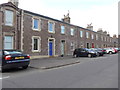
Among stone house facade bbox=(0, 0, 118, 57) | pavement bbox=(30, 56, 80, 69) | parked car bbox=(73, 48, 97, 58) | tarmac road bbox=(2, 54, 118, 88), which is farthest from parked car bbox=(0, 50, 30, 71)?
parked car bbox=(73, 48, 97, 58)

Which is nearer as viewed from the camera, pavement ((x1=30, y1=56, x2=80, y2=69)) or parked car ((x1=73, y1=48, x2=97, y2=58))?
pavement ((x1=30, y1=56, x2=80, y2=69))

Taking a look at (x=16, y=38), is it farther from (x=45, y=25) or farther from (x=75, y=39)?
(x=75, y=39)

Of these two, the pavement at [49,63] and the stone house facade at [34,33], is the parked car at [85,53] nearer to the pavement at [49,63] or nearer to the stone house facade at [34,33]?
the stone house facade at [34,33]

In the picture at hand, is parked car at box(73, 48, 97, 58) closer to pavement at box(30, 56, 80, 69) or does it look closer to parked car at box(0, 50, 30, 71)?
pavement at box(30, 56, 80, 69)

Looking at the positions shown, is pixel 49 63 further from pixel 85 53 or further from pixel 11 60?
pixel 85 53

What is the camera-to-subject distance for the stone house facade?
48.5 ft

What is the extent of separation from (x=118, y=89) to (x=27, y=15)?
14766mm

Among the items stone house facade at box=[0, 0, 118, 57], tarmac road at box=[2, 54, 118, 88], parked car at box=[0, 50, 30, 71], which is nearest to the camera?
tarmac road at box=[2, 54, 118, 88]

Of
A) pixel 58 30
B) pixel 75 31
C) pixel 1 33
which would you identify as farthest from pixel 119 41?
pixel 1 33

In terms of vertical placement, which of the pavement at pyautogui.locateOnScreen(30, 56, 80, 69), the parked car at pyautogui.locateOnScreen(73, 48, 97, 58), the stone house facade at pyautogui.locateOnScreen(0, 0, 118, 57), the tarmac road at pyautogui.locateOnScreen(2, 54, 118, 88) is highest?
the stone house facade at pyautogui.locateOnScreen(0, 0, 118, 57)

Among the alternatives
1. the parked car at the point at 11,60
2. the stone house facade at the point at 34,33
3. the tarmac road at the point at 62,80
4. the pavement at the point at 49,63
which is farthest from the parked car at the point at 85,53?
the parked car at the point at 11,60

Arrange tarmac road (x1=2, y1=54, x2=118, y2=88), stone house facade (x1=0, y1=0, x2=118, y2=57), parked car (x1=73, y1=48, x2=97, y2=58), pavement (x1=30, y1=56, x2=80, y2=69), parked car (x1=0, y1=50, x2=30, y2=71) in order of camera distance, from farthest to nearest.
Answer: parked car (x1=73, y1=48, x2=97, y2=58)
stone house facade (x1=0, y1=0, x2=118, y2=57)
pavement (x1=30, y1=56, x2=80, y2=69)
parked car (x1=0, y1=50, x2=30, y2=71)
tarmac road (x1=2, y1=54, x2=118, y2=88)

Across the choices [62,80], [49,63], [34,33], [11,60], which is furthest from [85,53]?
[62,80]

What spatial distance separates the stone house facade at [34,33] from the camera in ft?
48.5
